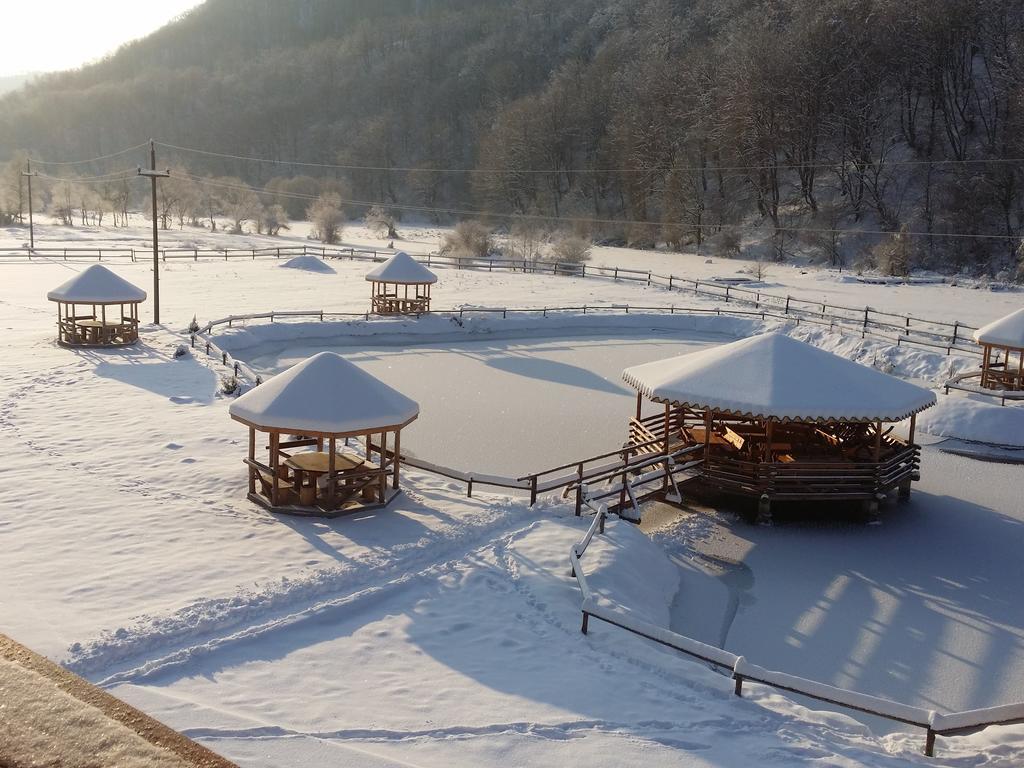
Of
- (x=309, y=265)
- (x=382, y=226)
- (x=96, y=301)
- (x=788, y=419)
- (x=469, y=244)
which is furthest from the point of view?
(x=382, y=226)

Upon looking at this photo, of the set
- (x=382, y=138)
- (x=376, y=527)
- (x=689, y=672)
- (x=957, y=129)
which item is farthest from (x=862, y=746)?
(x=382, y=138)

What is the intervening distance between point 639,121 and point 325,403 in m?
71.5

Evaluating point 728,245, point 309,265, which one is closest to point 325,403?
point 309,265

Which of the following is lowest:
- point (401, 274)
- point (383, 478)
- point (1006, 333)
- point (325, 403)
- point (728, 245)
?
point (383, 478)

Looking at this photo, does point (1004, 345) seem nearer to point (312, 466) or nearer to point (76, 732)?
point (312, 466)

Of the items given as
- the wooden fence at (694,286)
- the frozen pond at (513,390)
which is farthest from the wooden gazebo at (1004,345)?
the frozen pond at (513,390)

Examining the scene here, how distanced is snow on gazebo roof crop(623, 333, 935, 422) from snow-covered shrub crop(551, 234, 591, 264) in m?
37.2

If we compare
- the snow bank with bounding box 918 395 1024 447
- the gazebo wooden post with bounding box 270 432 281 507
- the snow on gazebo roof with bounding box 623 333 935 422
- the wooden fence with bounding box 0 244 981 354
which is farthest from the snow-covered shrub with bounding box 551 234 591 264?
the gazebo wooden post with bounding box 270 432 281 507

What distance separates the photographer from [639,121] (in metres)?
80.1

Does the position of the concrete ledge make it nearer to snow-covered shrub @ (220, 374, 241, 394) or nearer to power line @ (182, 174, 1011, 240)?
snow-covered shrub @ (220, 374, 241, 394)

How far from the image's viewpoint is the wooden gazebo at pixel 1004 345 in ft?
76.5

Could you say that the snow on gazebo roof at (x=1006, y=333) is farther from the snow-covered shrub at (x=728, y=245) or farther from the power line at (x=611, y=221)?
the snow-covered shrub at (x=728, y=245)

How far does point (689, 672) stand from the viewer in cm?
958

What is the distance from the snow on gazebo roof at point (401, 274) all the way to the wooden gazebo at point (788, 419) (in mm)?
17319
